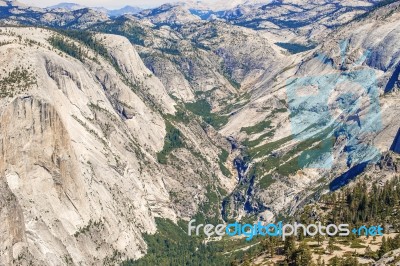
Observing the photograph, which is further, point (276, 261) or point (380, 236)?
point (380, 236)

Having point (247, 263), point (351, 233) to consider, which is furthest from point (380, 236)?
point (247, 263)

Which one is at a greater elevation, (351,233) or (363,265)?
(363,265)

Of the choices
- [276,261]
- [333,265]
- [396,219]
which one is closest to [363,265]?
[333,265]

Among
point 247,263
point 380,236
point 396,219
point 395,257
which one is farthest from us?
point 396,219

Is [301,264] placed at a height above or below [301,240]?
above

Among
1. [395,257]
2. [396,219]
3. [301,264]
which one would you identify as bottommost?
[396,219]

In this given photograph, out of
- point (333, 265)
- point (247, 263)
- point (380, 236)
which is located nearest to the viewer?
point (333, 265)

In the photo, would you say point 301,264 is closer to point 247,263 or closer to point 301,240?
point 247,263

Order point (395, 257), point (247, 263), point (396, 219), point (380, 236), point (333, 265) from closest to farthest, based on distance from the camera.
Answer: point (395, 257), point (333, 265), point (247, 263), point (380, 236), point (396, 219)

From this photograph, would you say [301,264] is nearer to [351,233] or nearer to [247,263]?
[247,263]
